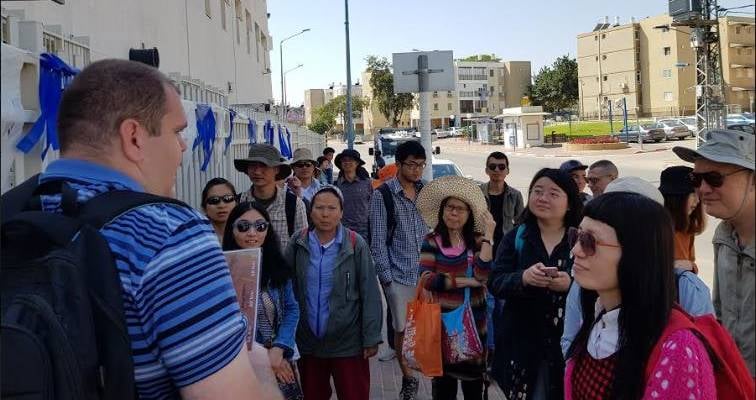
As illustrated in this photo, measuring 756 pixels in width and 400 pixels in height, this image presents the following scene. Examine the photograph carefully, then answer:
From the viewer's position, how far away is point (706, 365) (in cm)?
204

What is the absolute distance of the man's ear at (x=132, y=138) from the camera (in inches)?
61.0

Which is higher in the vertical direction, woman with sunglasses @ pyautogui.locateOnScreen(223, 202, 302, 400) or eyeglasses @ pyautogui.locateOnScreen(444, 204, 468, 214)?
eyeglasses @ pyautogui.locateOnScreen(444, 204, 468, 214)

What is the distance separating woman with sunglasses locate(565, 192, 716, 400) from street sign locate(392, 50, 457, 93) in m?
6.52

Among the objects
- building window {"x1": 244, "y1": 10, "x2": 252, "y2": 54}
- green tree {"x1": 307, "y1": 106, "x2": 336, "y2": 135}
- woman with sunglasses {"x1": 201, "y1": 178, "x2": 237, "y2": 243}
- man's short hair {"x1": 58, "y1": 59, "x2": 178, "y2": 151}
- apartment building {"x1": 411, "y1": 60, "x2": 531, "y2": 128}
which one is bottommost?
woman with sunglasses {"x1": 201, "y1": 178, "x2": 237, "y2": 243}

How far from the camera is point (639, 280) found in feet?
7.20

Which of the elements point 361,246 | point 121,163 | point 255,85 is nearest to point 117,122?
point 121,163

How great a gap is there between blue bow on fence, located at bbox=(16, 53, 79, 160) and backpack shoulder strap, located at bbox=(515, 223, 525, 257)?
256 cm

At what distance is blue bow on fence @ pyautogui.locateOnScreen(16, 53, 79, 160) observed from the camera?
3359 millimetres

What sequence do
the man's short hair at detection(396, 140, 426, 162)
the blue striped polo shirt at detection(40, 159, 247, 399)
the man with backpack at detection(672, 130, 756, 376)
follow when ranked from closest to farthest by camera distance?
the blue striped polo shirt at detection(40, 159, 247, 399), the man with backpack at detection(672, 130, 756, 376), the man's short hair at detection(396, 140, 426, 162)

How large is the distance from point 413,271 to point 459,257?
125cm

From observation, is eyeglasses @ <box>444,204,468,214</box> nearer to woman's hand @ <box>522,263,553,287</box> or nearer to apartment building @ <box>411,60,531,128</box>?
woman's hand @ <box>522,263,553,287</box>

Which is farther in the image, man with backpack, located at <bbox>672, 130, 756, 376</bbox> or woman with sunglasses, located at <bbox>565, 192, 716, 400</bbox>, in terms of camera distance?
man with backpack, located at <bbox>672, 130, 756, 376</bbox>

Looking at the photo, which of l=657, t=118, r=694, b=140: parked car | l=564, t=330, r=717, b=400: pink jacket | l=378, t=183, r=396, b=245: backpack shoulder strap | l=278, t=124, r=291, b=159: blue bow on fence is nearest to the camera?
l=564, t=330, r=717, b=400: pink jacket

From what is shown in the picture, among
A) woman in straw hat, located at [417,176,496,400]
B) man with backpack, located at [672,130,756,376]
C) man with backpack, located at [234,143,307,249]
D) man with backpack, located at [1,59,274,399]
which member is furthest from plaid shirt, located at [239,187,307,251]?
man with backpack, located at [1,59,274,399]
